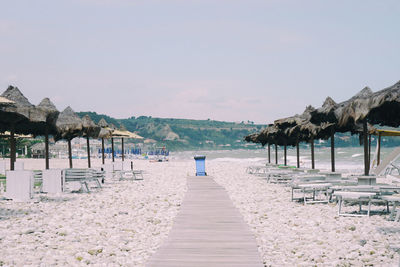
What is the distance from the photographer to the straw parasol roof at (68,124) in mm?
14895

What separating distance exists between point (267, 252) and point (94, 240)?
2668mm

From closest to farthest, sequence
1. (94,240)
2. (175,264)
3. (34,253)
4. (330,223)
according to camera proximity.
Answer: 1. (175,264)
2. (34,253)
3. (94,240)
4. (330,223)

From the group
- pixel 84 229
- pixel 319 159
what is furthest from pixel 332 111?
pixel 319 159

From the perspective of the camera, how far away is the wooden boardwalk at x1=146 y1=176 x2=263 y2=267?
16.3ft

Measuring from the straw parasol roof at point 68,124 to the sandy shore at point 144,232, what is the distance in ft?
13.5

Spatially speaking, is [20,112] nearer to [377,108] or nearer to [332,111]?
[332,111]

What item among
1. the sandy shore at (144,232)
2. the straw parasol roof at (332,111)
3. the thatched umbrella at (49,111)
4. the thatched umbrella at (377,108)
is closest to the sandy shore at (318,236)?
the sandy shore at (144,232)

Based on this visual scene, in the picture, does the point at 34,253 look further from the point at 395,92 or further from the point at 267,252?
the point at 395,92

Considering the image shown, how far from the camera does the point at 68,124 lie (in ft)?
49.3

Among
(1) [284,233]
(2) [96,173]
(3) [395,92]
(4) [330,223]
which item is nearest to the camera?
(1) [284,233]

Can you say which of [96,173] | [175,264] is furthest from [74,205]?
[175,264]

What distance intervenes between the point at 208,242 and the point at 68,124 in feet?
34.2

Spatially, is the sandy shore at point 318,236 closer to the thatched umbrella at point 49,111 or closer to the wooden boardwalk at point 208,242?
the wooden boardwalk at point 208,242

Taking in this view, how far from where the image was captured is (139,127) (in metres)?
197
